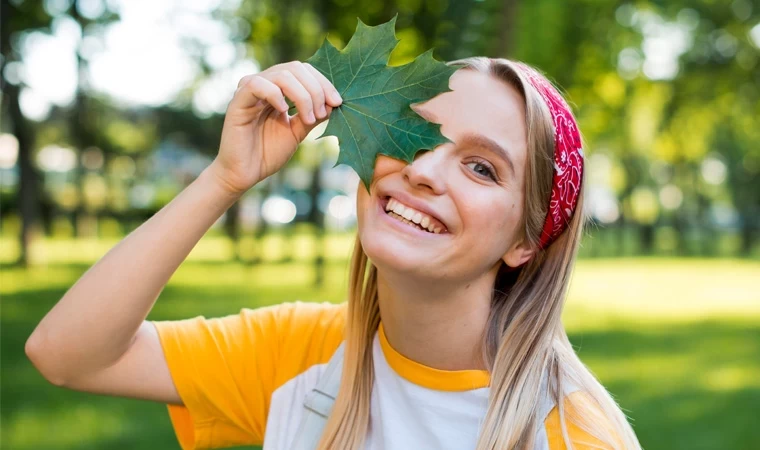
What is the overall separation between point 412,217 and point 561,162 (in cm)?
56

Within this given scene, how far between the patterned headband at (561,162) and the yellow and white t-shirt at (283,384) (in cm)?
54

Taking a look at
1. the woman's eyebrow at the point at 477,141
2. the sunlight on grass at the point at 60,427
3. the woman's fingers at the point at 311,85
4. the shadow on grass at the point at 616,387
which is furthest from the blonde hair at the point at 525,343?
the sunlight on grass at the point at 60,427

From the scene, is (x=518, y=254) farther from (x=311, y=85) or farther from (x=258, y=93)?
(x=258, y=93)

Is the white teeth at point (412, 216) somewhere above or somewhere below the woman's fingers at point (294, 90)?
Answer: below

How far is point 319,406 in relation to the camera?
8.48ft

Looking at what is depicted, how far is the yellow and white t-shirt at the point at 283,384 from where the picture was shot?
2.46 meters

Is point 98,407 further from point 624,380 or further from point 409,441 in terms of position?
point 409,441

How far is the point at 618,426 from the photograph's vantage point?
2293 millimetres

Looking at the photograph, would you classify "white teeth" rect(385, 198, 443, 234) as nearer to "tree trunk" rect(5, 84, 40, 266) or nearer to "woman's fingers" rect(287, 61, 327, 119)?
"woman's fingers" rect(287, 61, 327, 119)

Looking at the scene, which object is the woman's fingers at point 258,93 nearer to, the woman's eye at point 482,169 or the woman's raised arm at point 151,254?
the woman's raised arm at point 151,254

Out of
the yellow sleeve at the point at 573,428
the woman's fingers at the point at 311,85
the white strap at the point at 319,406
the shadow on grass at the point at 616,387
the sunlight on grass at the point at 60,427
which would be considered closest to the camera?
the yellow sleeve at the point at 573,428

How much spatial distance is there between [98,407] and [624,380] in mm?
5781

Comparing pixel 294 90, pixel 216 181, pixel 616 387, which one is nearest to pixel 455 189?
pixel 294 90

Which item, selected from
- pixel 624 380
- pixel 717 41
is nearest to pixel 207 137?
pixel 717 41
